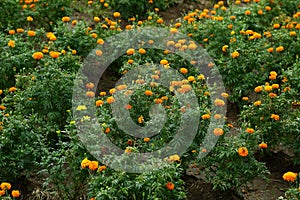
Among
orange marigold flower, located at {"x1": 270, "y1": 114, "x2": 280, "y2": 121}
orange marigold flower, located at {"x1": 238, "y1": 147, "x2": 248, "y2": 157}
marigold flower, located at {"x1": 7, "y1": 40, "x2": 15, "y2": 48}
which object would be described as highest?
orange marigold flower, located at {"x1": 270, "y1": 114, "x2": 280, "y2": 121}

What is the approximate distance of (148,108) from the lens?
15.4 ft

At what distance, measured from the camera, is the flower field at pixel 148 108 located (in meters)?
4.23

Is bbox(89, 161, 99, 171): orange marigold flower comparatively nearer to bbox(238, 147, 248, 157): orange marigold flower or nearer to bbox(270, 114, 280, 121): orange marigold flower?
bbox(238, 147, 248, 157): orange marigold flower

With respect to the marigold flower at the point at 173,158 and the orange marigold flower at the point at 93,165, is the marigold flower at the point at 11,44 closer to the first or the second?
the orange marigold flower at the point at 93,165

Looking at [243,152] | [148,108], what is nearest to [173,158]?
[243,152]

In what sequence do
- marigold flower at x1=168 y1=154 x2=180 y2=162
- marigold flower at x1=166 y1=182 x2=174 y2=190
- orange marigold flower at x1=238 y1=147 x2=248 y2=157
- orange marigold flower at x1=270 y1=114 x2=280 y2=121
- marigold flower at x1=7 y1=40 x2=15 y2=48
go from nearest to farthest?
marigold flower at x1=166 y1=182 x2=174 y2=190 < marigold flower at x1=168 y1=154 x2=180 y2=162 < orange marigold flower at x1=238 y1=147 x2=248 y2=157 < orange marigold flower at x1=270 y1=114 x2=280 y2=121 < marigold flower at x1=7 y1=40 x2=15 y2=48

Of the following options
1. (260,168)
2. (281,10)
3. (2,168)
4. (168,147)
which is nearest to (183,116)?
(168,147)

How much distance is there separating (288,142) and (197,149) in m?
0.94

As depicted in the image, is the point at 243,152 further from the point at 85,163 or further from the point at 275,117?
the point at 85,163

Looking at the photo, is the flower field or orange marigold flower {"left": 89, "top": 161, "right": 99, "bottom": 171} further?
the flower field

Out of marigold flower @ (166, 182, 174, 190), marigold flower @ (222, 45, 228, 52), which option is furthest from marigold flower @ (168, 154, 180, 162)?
marigold flower @ (222, 45, 228, 52)

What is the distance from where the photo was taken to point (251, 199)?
182 inches

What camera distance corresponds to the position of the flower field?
4234 millimetres

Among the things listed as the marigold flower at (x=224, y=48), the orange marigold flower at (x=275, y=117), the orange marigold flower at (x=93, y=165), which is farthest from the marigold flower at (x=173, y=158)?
the marigold flower at (x=224, y=48)
